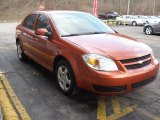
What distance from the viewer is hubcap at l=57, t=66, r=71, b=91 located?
5234 millimetres

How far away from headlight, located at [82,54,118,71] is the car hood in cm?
10

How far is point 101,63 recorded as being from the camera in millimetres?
4602

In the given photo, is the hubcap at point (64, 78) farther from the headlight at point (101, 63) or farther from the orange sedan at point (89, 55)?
the headlight at point (101, 63)

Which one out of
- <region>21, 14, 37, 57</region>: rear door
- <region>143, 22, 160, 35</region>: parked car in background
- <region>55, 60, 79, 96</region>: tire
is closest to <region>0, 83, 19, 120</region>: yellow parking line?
<region>55, 60, 79, 96</region>: tire

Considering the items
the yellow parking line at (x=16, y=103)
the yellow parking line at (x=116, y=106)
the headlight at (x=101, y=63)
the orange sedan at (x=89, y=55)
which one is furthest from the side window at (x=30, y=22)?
the yellow parking line at (x=116, y=106)

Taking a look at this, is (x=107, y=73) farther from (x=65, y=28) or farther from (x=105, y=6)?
(x=105, y=6)

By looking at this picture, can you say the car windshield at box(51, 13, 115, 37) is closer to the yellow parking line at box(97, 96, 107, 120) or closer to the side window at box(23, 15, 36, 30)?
the side window at box(23, 15, 36, 30)

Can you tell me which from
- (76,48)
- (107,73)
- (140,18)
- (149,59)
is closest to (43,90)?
(76,48)

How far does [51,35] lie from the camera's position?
579 centimetres

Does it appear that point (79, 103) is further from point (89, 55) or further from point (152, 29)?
point (152, 29)

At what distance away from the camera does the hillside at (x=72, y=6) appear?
196 ft

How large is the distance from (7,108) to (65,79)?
47.1 inches

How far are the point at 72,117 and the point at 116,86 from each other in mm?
864

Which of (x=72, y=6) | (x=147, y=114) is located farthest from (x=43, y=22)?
(x=72, y=6)
